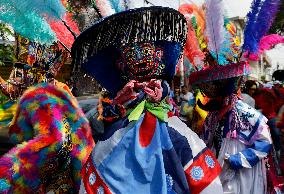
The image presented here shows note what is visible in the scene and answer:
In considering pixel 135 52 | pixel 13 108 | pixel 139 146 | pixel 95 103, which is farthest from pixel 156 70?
pixel 95 103

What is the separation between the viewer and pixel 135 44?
94.3 inches

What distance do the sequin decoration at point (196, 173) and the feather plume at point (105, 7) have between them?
105 centimetres

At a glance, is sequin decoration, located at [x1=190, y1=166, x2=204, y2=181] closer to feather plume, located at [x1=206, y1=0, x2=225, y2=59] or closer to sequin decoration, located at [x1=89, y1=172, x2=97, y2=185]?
sequin decoration, located at [x1=89, y1=172, x2=97, y2=185]

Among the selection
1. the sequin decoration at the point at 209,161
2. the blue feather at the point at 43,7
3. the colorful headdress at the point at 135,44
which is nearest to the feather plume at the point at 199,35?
the colorful headdress at the point at 135,44

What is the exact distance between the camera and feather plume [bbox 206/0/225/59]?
361 centimetres

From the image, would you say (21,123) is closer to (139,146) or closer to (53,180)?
(53,180)

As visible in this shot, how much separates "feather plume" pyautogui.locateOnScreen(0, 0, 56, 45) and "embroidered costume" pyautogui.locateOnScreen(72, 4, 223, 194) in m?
0.62

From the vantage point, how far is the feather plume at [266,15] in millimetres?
3729

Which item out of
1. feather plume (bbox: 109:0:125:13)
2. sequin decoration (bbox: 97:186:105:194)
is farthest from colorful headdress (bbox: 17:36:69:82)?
sequin decoration (bbox: 97:186:105:194)

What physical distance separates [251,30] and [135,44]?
71.7 inches

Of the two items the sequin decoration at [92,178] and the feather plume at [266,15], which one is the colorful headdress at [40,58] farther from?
the feather plume at [266,15]

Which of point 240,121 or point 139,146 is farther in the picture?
point 240,121

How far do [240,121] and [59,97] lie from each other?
199 centimetres

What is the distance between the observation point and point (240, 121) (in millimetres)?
4062
